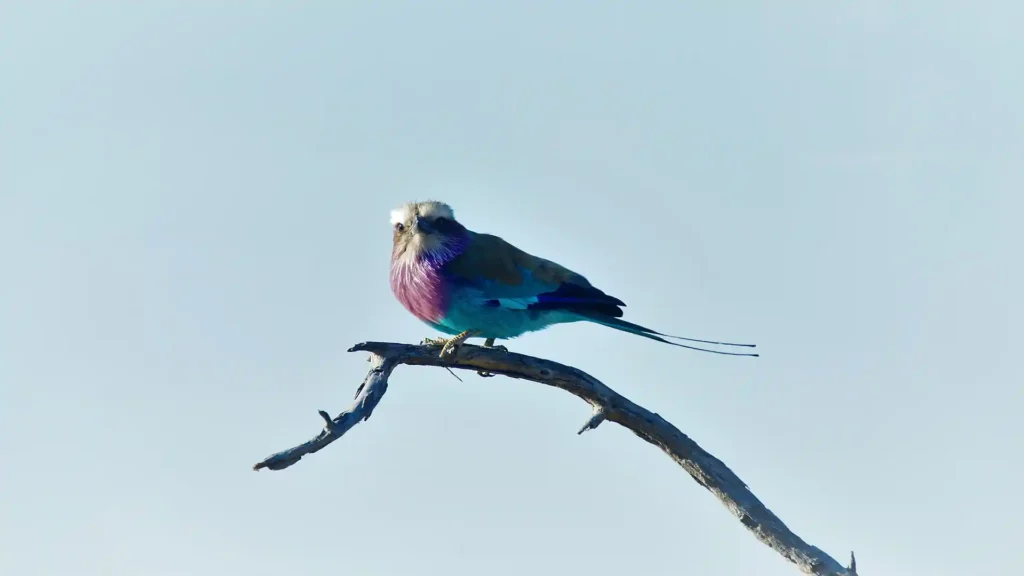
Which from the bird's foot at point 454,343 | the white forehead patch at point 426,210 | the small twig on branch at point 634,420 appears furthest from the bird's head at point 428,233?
the small twig on branch at point 634,420

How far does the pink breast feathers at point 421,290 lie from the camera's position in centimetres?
874

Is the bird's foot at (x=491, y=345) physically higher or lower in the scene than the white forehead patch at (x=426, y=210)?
lower

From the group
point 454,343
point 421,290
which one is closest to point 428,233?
point 421,290

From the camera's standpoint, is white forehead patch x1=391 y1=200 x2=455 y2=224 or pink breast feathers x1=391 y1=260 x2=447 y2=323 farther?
white forehead patch x1=391 y1=200 x2=455 y2=224

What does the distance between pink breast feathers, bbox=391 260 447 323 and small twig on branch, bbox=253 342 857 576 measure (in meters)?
0.45

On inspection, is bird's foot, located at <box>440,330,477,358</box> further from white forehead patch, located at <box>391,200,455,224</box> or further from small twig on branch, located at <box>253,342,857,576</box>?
white forehead patch, located at <box>391,200,455,224</box>

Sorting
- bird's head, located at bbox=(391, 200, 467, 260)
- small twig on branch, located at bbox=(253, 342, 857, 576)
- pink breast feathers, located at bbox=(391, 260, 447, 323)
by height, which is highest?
bird's head, located at bbox=(391, 200, 467, 260)

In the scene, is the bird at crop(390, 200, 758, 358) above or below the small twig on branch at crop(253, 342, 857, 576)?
above

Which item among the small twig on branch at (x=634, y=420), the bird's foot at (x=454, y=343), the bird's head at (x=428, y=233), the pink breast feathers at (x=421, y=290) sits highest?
the bird's head at (x=428, y=233)

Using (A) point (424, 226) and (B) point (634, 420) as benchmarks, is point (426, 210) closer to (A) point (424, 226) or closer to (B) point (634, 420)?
(A) point (424, 226)

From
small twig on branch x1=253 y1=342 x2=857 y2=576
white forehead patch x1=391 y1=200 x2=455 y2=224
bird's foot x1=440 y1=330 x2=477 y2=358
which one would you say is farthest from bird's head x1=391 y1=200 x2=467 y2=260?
small twig on branch x1=253 y1=342 x2=857 y2=576

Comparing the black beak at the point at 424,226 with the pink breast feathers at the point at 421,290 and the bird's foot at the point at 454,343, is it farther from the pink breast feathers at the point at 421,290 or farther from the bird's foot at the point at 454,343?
the bird's foot at the point at 454,343

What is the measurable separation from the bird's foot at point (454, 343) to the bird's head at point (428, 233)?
60cm

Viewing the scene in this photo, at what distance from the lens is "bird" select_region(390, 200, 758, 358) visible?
341 inches
